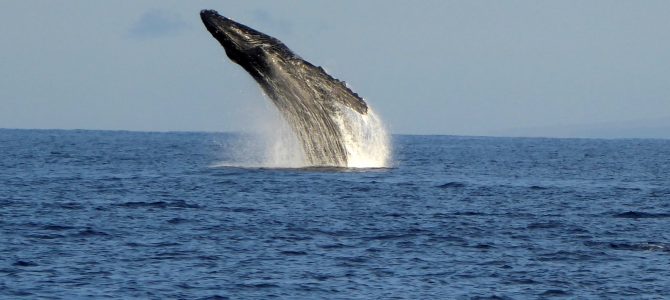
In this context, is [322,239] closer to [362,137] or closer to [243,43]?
[243,43]

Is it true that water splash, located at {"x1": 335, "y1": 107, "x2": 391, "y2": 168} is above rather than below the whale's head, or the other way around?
below

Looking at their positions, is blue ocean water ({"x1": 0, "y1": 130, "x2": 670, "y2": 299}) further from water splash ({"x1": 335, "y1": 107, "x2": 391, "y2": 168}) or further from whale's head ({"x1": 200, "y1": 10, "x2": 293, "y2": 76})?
whale's head ({"x1": 200, "y1": 10, "x2": 293, "y2": 76})

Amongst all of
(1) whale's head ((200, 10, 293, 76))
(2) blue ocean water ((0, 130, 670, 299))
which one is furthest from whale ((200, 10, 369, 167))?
(2) blue ocean water ((0, 130, 670, 299))

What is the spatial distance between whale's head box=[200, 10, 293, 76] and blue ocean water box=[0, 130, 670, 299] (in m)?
3.78

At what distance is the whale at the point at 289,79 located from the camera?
36750 mm

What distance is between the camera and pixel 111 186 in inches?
1503

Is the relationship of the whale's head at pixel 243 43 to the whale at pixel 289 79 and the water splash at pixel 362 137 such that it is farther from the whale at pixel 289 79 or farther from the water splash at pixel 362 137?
the water splash at pixel 362 137

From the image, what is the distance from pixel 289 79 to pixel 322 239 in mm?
12606

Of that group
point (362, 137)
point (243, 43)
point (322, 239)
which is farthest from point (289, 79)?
point (322, 239)

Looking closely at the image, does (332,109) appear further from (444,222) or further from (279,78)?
(444,222)

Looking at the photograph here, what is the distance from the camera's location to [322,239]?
25203 mm

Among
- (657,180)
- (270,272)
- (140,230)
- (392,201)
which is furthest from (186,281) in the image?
(657,180)

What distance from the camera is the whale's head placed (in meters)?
36.7

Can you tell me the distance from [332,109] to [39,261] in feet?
Answer: 54.6
